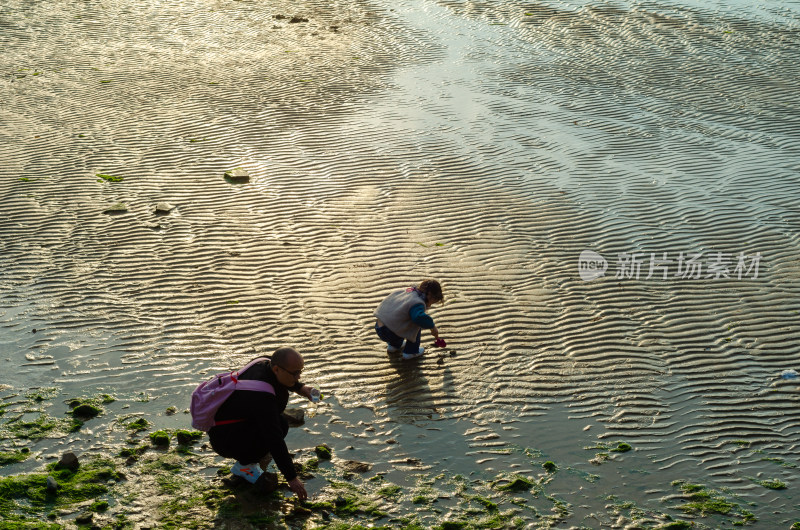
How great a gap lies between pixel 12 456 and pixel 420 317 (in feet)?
12.2

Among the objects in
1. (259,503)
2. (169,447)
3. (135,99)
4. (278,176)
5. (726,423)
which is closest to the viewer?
(259,503)

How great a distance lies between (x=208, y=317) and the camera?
27.4 feet

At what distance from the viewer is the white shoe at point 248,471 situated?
5680mm

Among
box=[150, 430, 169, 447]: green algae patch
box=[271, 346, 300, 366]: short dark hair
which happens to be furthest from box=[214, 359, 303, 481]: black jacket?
box=[150, 430, 169, 447]: green algae patch

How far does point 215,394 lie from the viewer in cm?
551

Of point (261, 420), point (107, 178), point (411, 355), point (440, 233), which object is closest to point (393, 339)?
point (411, 355)

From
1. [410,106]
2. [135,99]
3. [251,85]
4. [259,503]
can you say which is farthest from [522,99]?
[259,503]

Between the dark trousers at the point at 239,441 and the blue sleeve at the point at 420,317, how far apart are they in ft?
7.42

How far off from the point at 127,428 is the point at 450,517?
2.84 m

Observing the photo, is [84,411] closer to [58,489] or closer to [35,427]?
[35,427]

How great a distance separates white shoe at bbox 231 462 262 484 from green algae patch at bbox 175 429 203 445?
72cm

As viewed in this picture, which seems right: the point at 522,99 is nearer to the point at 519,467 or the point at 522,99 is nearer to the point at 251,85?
the point at 251,85

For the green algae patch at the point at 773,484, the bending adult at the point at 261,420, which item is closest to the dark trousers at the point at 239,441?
the bending adult at the point at 261,420

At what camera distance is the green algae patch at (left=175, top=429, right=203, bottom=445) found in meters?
6.23
